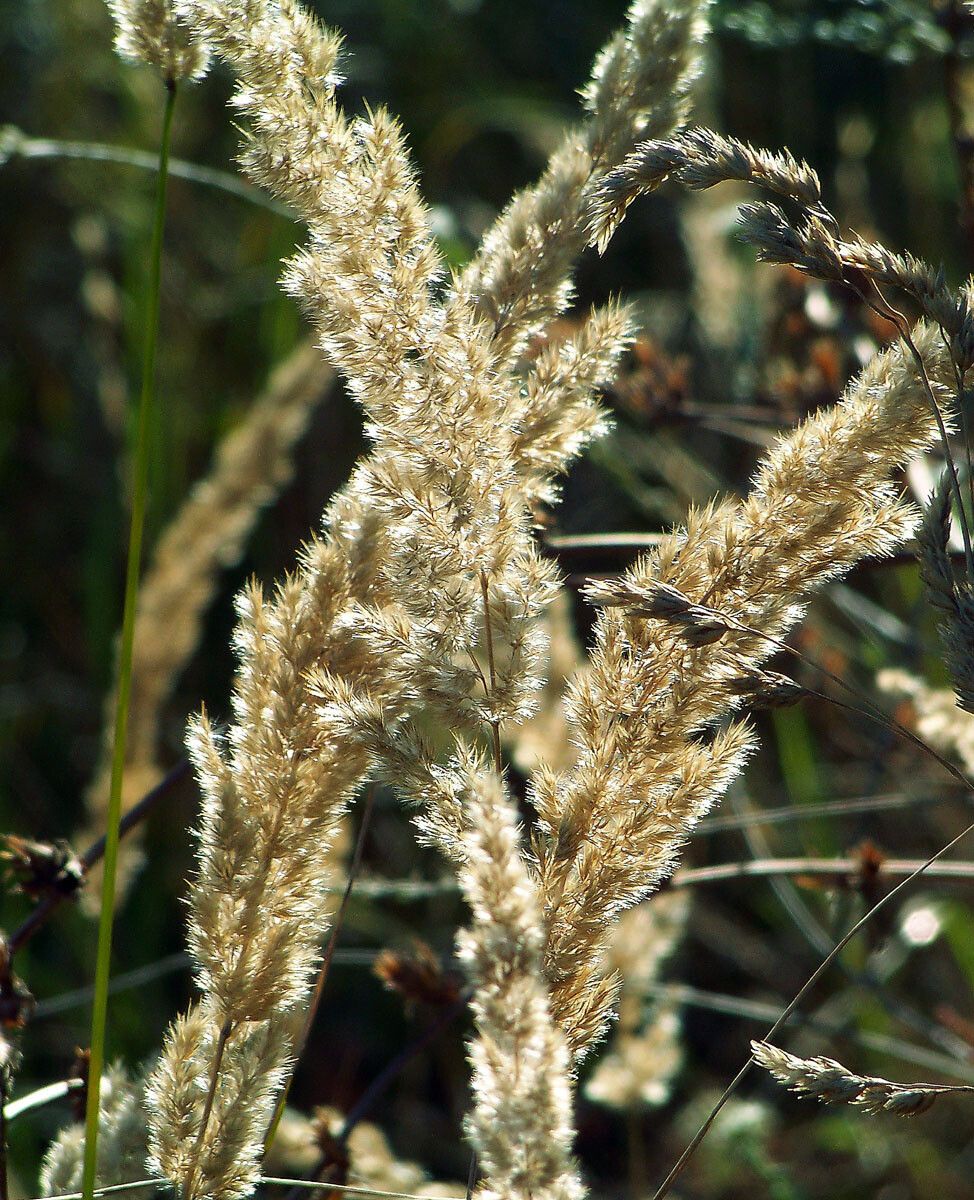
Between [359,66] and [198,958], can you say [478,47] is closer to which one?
[359,66]

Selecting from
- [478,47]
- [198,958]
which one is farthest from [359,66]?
[198,958]

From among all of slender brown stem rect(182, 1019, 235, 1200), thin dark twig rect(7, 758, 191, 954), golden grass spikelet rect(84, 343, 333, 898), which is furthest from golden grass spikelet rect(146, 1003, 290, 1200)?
golden grass spikelet rect(84, 343, 333, 898)

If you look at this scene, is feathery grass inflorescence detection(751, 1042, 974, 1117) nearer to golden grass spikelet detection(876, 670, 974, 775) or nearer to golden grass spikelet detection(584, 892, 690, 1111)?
golden grass spikelet detection(876, 670, 974, 775)

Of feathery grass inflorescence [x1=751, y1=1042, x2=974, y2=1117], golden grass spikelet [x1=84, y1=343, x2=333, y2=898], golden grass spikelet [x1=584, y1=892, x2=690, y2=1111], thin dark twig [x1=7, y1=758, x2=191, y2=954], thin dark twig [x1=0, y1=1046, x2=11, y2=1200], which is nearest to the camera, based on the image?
feathery grass inflorescence [x1=751, y1=1042, x2=974, y2=1117]

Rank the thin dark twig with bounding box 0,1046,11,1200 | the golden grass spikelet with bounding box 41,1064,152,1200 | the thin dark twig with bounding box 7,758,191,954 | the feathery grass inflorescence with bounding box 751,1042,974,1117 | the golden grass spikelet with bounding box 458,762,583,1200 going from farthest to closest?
the thin dark twig with bounding box 7,758,191,954
the golden grass spikelet with bounding box 41,1064,152,1200
the thin dark twig with bounding box 0,1046,11,1200
the feathery grass inflorescence with bounding box 751,1042,974,1117
the golden grass spikelet with bounding box 458,762,583,1200

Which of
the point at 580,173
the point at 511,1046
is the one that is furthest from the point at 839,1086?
the point at 580,173

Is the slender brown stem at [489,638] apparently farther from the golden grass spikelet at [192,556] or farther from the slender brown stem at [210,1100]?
the golden grass spikelet at [192,556]
